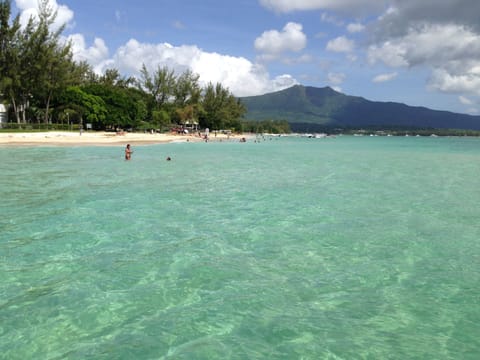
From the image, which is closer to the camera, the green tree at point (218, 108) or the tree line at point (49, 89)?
the tree line at point (49, 89)

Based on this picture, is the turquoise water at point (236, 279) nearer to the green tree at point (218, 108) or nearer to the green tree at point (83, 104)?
the green tree at point (83, 104)

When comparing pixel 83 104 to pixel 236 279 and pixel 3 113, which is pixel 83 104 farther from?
pixel 236 279

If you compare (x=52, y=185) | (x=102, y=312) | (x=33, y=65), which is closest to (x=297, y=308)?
(x=102, y=312)

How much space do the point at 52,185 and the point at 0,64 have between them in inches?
2443

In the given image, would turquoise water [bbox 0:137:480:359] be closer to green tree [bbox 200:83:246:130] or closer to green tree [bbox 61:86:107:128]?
green tree [bbox 61:86:107:128]

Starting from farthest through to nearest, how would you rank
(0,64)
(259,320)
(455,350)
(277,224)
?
(0,64), (277,224), (259,320), (455,350)

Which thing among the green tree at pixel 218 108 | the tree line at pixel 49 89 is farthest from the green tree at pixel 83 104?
the green tree at pixel 218 108

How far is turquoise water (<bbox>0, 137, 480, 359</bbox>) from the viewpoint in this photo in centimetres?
554

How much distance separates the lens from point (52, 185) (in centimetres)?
1936

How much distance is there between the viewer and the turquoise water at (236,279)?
18.2 feet

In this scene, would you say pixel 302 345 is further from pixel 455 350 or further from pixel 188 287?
pixel 188 287

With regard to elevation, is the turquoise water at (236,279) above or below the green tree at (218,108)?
below

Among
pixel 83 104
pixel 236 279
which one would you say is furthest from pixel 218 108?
pixel 236 279

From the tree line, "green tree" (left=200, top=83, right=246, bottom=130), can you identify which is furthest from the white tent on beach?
"green tree" (left=200, top=83, right=246, bottom=130)
